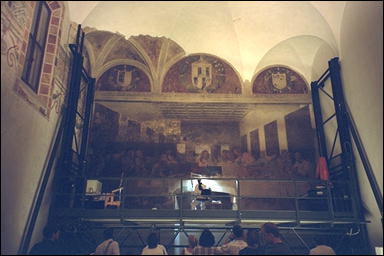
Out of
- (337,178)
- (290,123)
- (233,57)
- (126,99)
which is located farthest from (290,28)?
(126,99)

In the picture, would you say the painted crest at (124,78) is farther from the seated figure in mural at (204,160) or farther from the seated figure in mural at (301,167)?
the seated figure in mural at (301,167)

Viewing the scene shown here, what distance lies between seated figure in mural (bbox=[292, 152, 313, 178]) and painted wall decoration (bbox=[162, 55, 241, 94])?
3.15 metres

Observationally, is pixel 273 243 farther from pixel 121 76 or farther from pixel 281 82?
pixel 121 76

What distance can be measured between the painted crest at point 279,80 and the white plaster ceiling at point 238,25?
1.55 ft

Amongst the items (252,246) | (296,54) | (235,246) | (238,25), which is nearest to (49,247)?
(235,246)

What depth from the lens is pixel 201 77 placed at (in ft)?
42.9

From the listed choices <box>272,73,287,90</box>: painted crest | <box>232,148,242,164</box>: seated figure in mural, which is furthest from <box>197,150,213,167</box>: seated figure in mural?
<box>272,73,287,90</box>: painted crest

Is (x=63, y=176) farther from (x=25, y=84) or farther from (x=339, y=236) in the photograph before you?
(x=339, y=236)

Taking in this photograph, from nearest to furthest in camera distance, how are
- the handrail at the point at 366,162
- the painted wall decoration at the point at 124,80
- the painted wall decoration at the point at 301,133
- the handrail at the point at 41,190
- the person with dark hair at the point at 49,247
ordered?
the person with dark hair at the point at 49,247
the handrail at the point at 41,190
the handrail at the point at 366,162
the painted wall decoration at the point at 301,133
the painted wall decoration at the point at 124,80

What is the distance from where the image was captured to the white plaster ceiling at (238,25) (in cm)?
1016

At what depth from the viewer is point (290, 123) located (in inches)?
498

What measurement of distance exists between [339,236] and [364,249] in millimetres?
932

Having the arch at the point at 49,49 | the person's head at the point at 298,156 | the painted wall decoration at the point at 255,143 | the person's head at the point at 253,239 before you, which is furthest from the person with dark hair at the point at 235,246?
the person's head at the point at 298,156

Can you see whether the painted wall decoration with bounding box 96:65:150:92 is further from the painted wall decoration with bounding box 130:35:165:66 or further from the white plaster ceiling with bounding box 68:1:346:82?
the white plaster ceiling with bounding box 68:1:346:82
